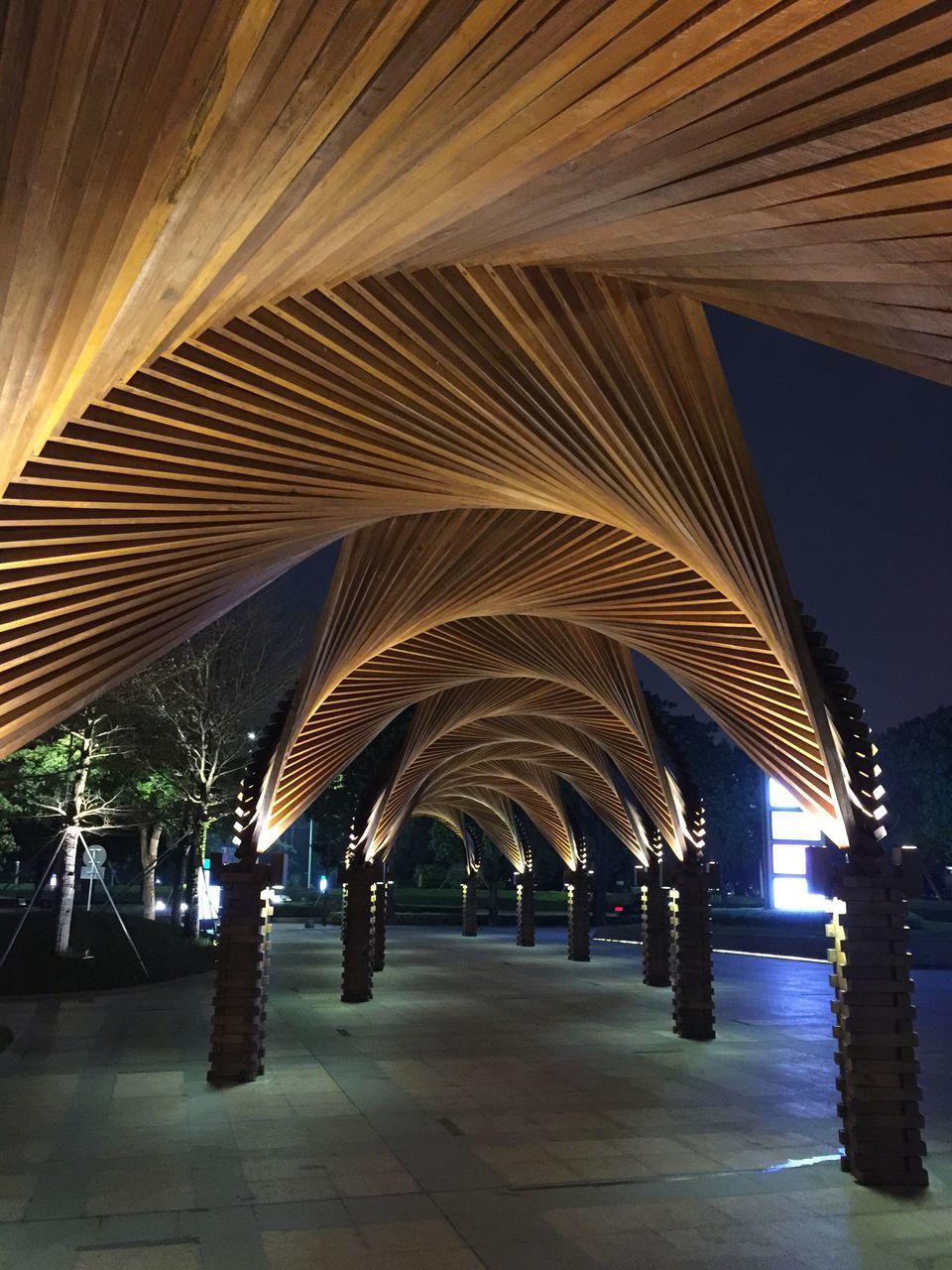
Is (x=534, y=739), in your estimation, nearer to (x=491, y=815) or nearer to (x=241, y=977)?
(x=241, y=977)

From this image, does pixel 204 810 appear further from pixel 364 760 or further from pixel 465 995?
pixel 364 760

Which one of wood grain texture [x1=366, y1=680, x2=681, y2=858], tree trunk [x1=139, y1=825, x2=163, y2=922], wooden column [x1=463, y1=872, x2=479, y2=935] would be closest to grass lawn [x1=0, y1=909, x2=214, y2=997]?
tree trunk [x1=139, y1=825, x2=163, y2=922]

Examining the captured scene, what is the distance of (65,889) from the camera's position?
1745 cm

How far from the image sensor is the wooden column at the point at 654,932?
19531 millimetres

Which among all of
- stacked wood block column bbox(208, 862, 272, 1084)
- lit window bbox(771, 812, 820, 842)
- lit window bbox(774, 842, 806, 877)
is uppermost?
lit window bbox(771, 812, 820, 842)

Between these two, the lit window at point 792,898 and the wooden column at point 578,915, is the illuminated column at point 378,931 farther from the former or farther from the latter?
the lit window at point 792,898

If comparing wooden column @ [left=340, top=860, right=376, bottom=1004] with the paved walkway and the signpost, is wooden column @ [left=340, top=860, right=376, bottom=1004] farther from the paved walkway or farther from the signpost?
the signpost

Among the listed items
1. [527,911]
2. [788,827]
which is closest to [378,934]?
[527,911]

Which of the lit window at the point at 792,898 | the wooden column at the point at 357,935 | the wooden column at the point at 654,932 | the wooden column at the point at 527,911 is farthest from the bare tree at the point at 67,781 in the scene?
the lit window at the point at 792,898

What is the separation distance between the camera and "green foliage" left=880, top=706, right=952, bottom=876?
39.0 m

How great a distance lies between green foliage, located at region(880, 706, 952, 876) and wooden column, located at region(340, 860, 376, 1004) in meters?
28.0

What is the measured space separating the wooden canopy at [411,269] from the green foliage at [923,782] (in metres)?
34.7

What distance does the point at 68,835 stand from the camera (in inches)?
699

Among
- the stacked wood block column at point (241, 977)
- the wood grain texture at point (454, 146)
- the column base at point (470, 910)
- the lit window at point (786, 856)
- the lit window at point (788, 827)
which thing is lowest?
the column base at point (470, 910)
